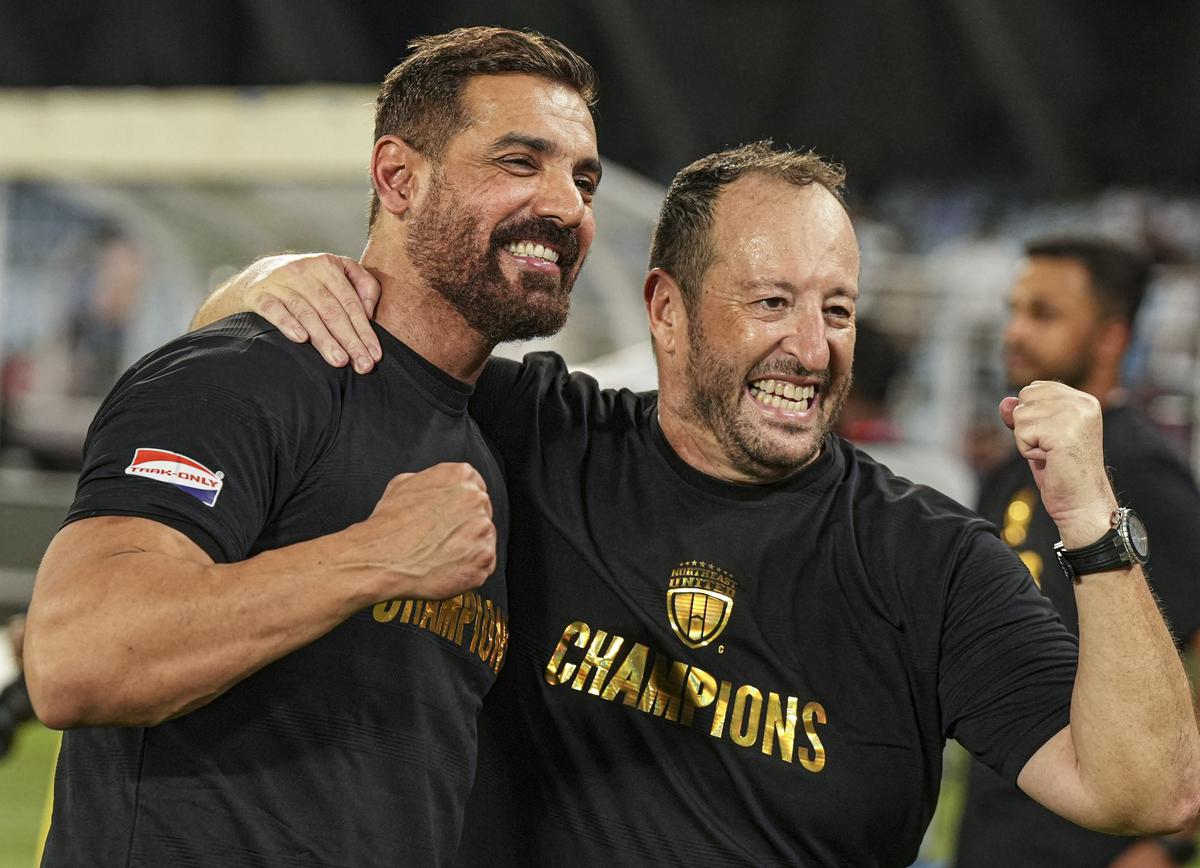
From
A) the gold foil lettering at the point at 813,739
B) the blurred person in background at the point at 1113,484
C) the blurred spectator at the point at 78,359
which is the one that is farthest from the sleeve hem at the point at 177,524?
the blurred spectator at the point at 78,359

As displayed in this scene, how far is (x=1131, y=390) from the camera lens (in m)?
13.2

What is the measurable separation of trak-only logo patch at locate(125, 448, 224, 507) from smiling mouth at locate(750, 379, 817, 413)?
1.07 meters

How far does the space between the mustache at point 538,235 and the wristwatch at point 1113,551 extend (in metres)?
0.99

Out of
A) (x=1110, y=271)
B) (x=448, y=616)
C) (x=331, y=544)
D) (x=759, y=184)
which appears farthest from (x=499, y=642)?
(x=1110, y=271)

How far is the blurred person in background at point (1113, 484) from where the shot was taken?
13.6 ft

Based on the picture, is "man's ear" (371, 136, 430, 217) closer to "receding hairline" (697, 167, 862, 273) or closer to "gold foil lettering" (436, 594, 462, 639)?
"receding hairline" (697, 167, 862, 273)

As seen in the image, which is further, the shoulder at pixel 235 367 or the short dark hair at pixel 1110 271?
the short dark hair at pixel 1110 271

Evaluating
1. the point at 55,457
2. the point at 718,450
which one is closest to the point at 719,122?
the point at 55,457

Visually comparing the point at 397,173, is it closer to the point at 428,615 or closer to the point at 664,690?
the point at 428,615

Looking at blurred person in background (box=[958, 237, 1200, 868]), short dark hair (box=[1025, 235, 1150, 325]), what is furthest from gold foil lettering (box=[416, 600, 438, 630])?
short dark hair (box=[1025, 235, 1150, 325])

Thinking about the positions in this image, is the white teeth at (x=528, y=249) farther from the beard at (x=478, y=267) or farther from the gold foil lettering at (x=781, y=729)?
the gold foil lettering at (x=781, y=729)

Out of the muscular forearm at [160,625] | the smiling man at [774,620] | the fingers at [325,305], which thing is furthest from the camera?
the fingers at [325,305]

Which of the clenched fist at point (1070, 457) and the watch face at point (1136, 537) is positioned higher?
the clenched fist at point (1070, 457)

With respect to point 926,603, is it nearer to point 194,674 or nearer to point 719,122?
point 194,674
